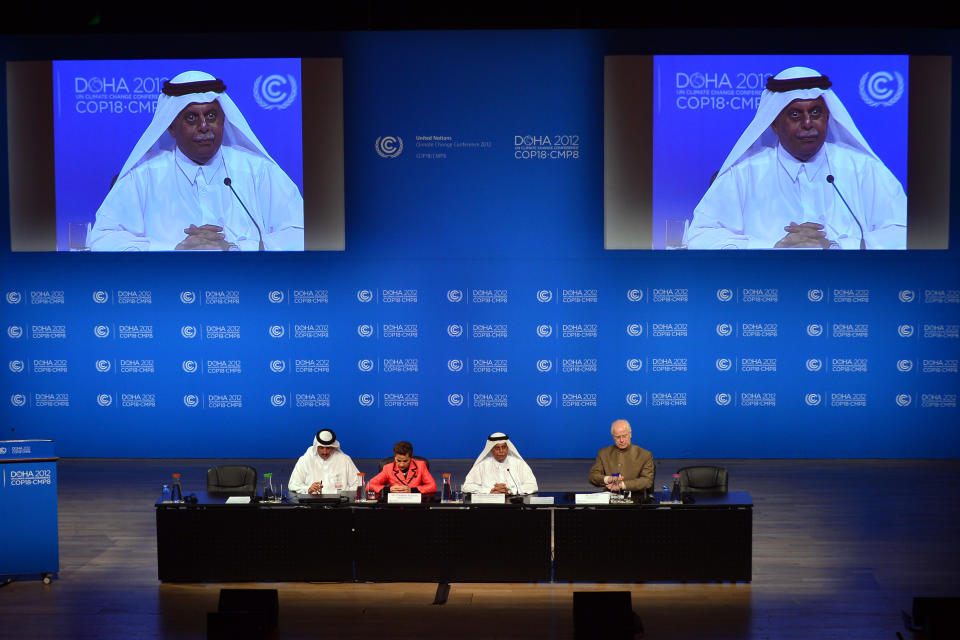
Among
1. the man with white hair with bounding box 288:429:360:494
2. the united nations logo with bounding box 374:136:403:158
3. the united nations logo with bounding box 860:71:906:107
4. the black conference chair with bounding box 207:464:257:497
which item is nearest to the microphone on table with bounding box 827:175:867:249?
the united nations logo with bounding box 860:71:906:107

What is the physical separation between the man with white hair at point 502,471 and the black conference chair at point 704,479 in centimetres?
118

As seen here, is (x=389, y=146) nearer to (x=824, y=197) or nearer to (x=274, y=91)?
(x=274, y=91)

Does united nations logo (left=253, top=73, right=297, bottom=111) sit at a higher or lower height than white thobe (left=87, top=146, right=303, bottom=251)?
higher

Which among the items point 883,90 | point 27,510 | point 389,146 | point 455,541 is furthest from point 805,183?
point 27,510

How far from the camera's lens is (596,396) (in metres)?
10.8

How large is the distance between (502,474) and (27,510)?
3.52 meters

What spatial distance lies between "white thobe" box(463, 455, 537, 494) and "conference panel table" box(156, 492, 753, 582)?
0.54 m

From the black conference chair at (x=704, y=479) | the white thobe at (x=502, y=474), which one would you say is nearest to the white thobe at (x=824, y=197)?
the black conference chair at (x=704, y=479)

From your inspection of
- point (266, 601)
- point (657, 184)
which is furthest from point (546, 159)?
point (266, 601)

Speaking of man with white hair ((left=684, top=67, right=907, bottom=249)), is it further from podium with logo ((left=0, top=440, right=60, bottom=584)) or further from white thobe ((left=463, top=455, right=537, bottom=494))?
podium with logo ((left=0, top=440, right=60, bottom=584))

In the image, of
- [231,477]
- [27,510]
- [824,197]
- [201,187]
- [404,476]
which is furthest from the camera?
[201,187]

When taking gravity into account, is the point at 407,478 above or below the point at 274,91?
below

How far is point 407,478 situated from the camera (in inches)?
274

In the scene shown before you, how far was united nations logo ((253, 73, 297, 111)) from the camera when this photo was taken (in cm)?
1068
